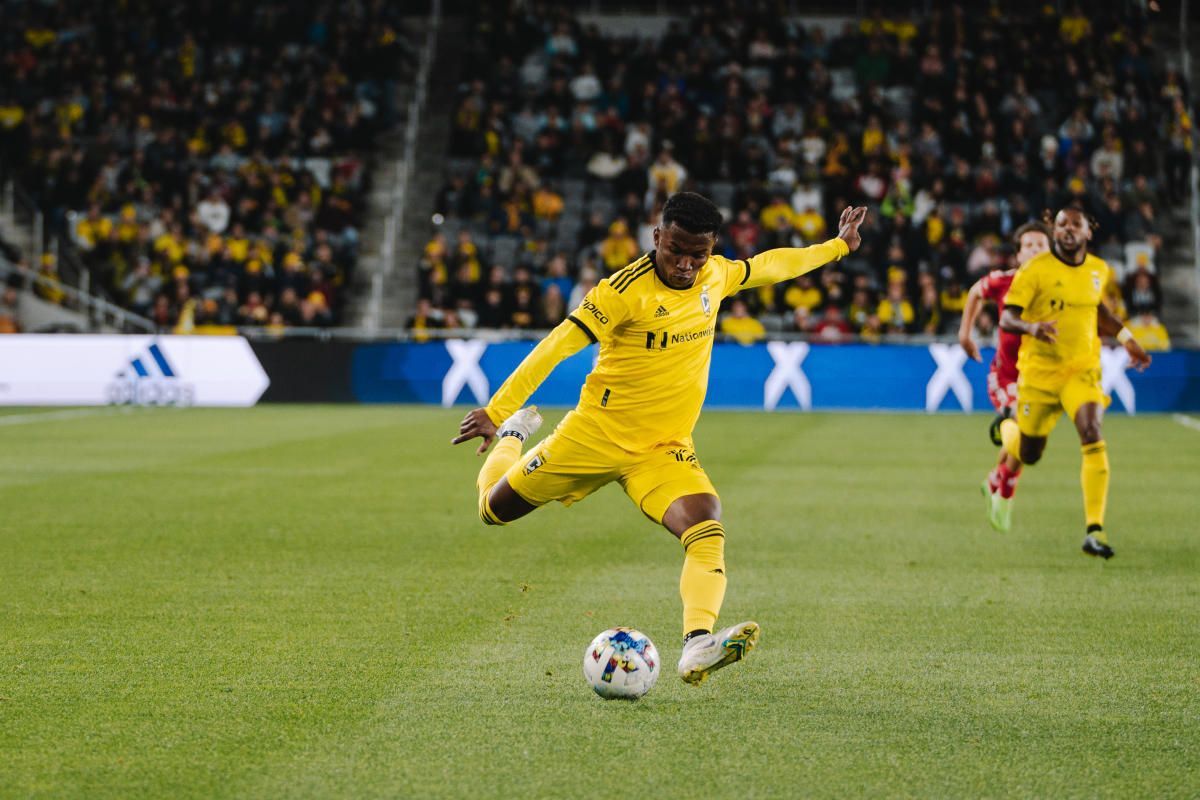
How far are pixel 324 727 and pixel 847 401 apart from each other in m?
21.2

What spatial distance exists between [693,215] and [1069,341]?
5.43 meters

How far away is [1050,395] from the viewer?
36.5ft

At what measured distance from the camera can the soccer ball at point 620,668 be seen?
20.3 feet

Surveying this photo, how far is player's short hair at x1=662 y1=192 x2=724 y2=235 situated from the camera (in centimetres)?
648

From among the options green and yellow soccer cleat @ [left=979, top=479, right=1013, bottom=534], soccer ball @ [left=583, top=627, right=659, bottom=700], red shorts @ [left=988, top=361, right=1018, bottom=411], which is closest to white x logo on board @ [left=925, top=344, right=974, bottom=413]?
red shorts @ [left=988, top=361, right=1018, bottom=411]

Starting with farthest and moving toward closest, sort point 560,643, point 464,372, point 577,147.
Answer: point 577,147, point 464,372, point 560,643

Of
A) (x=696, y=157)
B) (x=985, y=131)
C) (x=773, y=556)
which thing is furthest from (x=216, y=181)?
(x=773, y=556)

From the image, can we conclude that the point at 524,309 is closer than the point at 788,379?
No

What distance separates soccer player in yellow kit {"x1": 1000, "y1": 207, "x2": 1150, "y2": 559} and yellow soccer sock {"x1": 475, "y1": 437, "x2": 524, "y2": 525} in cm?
436

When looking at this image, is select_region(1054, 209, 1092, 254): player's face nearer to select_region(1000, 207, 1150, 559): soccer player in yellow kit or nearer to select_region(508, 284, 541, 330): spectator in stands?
select_region(1000, 207, 1150, 559): soccer player in yellow kit

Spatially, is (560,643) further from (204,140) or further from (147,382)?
(204,140)

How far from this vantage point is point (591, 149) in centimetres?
3200

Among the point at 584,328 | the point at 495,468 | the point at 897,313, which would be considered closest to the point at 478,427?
the point at 584,328

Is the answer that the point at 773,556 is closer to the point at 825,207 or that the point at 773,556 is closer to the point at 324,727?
the point at 324,727
